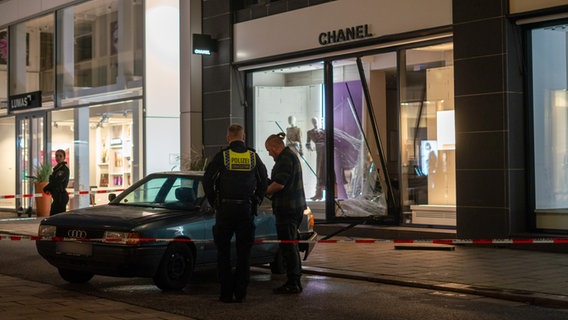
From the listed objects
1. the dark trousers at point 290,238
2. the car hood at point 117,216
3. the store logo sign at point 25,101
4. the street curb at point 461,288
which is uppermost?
the store logo sign at point 25,101

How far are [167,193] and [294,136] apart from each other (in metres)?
8.22

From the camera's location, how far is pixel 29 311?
7.99m

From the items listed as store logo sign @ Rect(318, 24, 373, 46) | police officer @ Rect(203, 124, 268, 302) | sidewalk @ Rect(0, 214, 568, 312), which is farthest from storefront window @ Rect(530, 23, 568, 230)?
police officer @ Rect(203, 124, 268, 302)

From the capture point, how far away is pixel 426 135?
15977mm

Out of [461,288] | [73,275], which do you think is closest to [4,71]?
[73,275]

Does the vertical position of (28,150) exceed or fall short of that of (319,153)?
it exceeds it

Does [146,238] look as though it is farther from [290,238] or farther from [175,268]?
[290,238]

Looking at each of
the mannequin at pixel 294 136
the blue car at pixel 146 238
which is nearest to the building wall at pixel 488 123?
the blue car at pixel 146 238

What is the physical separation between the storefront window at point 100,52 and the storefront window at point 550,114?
11508 mm

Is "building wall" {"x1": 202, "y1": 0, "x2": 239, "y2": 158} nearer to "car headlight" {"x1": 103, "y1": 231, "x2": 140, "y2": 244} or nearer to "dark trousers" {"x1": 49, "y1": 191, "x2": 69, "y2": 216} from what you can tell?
"dark trousers" {"x1": 49, "y1": 191, "x2": 69, "y2": 216}

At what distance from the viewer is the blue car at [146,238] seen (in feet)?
29.9

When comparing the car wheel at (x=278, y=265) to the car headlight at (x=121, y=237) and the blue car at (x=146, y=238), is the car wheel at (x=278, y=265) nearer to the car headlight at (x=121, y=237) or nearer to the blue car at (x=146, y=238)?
the blue car at (x=146, y=238)

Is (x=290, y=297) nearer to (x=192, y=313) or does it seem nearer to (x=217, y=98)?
(x=192, y=313)

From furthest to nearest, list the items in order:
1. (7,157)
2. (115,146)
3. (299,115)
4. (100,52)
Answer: (7,157) → (100,52) → (115,146) → (299,115)
